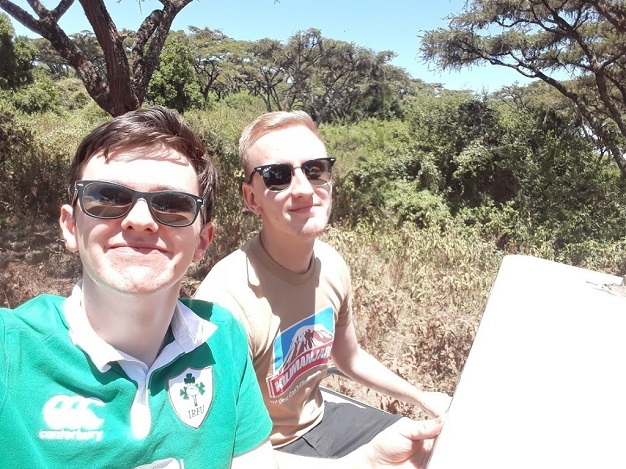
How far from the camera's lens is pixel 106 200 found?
2.91 ft

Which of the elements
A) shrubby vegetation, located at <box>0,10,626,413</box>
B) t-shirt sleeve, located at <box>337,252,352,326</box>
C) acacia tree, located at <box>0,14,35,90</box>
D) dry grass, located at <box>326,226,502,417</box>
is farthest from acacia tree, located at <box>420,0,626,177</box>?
acacia tree, located at <box>0,14,35,90</box>

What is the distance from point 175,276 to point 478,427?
1.93 feet

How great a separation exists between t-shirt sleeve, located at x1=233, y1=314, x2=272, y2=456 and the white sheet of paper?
1.67ft

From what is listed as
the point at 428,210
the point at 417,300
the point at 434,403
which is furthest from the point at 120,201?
the point at 428,210

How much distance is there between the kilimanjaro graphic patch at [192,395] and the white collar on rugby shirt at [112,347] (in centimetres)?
5

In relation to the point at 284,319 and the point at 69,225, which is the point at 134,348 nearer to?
the point at 69,225

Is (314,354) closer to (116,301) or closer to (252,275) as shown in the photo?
(252,275)

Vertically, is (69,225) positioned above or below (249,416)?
above

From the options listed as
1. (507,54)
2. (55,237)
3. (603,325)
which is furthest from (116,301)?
(507,54)

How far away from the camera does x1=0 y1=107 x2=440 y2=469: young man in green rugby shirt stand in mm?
761

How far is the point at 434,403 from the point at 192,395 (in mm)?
881

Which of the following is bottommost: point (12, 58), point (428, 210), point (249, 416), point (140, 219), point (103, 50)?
point (249, 416)

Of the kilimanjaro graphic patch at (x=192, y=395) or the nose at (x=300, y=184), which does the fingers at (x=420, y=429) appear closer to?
the kilimanjaro graphic patch at (x=192, y=395)

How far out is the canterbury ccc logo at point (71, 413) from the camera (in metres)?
0.76
